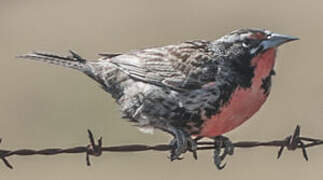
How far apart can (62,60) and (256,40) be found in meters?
1.24

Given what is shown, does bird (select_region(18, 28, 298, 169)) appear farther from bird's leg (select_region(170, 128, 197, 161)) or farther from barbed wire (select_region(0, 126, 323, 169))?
barbed wire (select_region(0, 126, 323, 169))

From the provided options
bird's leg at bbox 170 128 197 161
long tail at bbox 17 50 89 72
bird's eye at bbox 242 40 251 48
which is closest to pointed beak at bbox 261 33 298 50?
bird's eye at bbox 242 40 251 48

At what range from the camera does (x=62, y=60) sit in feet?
25.1

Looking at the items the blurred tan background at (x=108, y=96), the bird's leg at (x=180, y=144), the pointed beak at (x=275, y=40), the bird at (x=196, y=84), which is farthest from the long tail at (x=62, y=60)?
the blurred tan background at (x=108, y=96)

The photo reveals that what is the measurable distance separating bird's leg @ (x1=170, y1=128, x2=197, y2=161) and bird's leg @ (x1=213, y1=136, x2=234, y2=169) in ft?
0.57

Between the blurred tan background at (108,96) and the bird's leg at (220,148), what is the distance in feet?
13.9

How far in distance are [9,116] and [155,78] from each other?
7.23m

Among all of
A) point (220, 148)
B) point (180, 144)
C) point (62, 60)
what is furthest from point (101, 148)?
point (62, 60)

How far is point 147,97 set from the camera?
7273 millimetres

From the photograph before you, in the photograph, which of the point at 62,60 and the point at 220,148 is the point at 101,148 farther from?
the point at 62,60

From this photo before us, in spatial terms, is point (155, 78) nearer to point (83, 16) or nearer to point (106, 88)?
point (106, 88)

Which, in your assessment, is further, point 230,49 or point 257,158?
point 257,158

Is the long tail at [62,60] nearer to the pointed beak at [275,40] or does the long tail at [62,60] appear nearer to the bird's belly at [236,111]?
the bird's belly at [236,111]

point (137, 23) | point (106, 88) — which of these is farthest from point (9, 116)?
point (106, 88)
